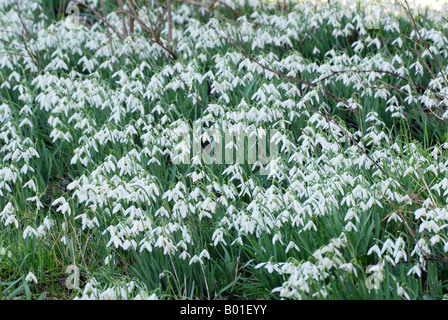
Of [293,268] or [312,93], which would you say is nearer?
[293,268]

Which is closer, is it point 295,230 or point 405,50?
point 295,230

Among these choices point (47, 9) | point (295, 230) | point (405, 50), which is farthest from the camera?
point (47, 9)

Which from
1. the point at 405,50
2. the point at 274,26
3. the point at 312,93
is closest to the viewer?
the point at 312,93

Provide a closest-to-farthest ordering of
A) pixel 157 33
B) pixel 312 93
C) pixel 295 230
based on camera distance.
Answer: pixel 295 230 → pixel 312 93 → pixel 157 33

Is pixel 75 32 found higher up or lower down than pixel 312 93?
higher up

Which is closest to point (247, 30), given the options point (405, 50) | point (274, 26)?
point (274, 26)

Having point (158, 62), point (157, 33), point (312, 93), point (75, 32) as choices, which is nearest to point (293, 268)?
point (312, 93)

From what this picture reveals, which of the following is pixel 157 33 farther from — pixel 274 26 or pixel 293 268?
pixel 293 268

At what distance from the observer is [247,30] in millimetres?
5293

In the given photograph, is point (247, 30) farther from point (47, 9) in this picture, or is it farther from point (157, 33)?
point (47, 9)
